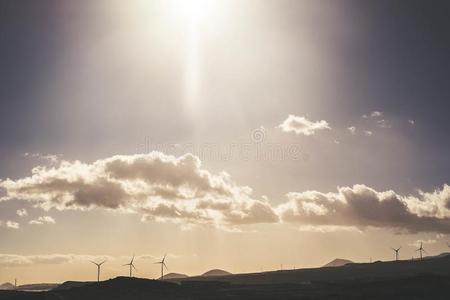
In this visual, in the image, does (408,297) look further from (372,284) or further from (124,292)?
(124,292)

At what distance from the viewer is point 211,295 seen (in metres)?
178

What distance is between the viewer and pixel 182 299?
168m

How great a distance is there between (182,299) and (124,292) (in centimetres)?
2002

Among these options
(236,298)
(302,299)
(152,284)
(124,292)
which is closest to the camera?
(302,299)

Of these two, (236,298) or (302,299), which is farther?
(236,298)

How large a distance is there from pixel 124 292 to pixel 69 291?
72.1 ft

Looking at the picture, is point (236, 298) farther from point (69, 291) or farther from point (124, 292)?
point (69, 291)

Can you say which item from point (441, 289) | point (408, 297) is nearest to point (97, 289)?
point (408, 297)

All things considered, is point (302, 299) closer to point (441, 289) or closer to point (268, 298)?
point (268, 298)

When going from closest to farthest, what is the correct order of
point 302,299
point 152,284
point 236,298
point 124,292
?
point 302,299 → point 236,298 → point 124,292 → point 152,284

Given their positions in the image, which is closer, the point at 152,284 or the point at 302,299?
the point at 302,299

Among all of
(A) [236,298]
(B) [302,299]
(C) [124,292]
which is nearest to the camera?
(B) [302,299]

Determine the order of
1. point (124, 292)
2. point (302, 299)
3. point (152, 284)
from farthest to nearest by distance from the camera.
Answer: point (152, 284) < point (124, 292) < point (302, 299)

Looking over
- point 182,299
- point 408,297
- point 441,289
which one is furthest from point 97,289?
point 441,289
